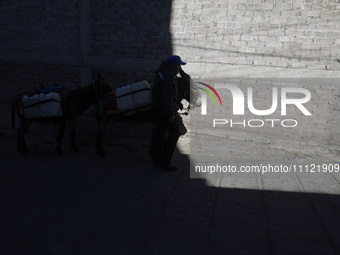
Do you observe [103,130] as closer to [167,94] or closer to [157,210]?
[167,94]

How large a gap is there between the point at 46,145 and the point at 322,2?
662 centimetres

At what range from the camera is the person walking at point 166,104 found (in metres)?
4.18

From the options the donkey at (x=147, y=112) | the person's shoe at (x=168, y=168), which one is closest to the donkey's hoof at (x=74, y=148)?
the donkey at (x=147, y=112)

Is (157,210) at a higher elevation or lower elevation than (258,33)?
lower

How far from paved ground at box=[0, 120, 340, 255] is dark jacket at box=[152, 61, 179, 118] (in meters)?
1.04

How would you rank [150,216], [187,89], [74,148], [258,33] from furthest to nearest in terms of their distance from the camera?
[258,33]
[74,148]
[187,89]
[150,216]

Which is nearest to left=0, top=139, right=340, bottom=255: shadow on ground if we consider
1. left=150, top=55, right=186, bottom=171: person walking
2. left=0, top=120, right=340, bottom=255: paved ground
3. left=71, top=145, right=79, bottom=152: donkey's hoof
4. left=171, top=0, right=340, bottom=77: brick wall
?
left=0, top=120, right=340, bottom=255: paved ground

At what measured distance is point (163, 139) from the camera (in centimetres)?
477

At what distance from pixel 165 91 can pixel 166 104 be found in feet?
0.63

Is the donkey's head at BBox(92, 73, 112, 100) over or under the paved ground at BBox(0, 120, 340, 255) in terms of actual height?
over

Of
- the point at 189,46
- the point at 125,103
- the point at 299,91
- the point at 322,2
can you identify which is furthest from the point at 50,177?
the point at 322,2

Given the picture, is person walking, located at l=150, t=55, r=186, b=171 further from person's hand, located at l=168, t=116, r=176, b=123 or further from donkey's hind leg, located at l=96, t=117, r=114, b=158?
donkey's hind leg, located at l=96, t=117, r=114, b=158

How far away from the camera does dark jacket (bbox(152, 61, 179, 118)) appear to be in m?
4.17

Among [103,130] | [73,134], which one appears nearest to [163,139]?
[103,130]
